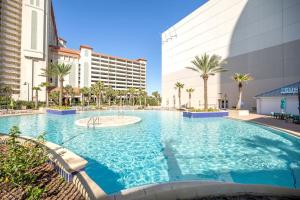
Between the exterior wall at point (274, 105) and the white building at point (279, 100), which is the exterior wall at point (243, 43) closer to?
the white building at point (279, 100)

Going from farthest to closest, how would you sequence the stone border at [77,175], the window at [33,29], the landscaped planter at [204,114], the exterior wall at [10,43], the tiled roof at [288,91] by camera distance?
the window at [33,29]
the exterior wall at [10,43]
the landscaped planter at [204,114]
the tiled roof at [288,91]
the stone border at [77,175]

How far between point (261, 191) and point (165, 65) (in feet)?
209

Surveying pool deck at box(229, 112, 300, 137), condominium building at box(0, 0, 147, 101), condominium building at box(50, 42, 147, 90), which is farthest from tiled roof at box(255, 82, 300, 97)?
condominium building at box(50, 42, 147, 90)

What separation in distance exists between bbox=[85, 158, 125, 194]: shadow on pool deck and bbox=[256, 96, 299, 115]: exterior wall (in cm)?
2972

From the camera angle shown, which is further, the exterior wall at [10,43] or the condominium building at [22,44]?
the condominium building at [22,44]

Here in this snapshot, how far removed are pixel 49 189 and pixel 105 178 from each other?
2595 mm

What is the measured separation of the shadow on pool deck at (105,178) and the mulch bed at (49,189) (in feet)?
5.27

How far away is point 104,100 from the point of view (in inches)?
2867

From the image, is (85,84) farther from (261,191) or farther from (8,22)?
(261,191)

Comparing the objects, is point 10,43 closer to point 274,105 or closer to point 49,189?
point 49,189

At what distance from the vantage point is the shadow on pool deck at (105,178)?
6.04 m

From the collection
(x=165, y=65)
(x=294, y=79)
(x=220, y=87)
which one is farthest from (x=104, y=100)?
(x=294, y=79)

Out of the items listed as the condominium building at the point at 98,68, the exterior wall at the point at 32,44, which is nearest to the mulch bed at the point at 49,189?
the exterior wall at the point at 32,44

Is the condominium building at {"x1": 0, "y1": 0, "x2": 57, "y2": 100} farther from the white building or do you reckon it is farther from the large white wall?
the white building
